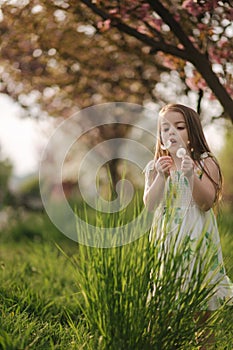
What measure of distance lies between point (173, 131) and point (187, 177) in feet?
0.88

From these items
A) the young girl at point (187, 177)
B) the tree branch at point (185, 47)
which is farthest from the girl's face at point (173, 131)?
the tree branch at point (185, 47)

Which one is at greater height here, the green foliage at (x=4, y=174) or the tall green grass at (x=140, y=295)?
the tall green grass at (x=140, y=295)

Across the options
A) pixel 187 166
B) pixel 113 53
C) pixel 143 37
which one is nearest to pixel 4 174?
pixel 113 53

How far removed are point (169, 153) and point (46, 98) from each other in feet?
10.4

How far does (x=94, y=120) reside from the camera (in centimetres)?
713

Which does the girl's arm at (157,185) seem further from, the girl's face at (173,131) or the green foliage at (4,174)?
the green foliage at (4,174)

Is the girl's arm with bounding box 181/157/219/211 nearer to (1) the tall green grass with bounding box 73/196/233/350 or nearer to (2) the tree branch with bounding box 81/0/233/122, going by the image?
(1) the tall green grass with bounding box 73/196/233/350

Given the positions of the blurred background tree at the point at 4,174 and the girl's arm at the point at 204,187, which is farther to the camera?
the blurred background tree at the point at 4,174

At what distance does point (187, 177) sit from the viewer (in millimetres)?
2781

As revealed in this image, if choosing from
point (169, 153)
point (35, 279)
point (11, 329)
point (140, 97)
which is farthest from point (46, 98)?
point (11, 329)

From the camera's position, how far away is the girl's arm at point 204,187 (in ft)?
9.17

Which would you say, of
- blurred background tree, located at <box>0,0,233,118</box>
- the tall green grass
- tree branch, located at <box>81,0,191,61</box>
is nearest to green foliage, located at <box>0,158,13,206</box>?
blurred background tree, located at <box>0,0,233,118</box>

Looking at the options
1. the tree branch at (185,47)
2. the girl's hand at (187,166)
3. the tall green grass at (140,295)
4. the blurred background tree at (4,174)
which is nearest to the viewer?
the tall green grass at (140,295)

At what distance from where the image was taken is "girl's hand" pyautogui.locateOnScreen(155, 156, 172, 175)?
9.32 ft
